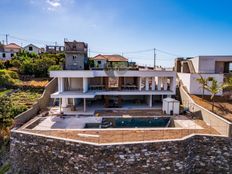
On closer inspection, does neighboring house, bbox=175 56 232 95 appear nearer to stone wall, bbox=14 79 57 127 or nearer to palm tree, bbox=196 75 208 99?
palm tree, bbox=196 75 208 99

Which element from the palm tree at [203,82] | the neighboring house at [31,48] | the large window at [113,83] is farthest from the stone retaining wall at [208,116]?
the neighboring house at [31,48]

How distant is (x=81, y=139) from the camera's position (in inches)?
589

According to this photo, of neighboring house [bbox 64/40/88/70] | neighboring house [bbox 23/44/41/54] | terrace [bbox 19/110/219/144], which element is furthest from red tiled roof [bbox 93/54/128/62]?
neighboring house [bbox 23/44/41/54]

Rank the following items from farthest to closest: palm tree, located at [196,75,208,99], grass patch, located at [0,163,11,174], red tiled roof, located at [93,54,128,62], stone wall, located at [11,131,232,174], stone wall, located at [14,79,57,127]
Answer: red tiled roof, located at [93,54,128,62]
palm tree, located at [196,75,208,99]
stone wall, located at [14,79,57,127]
grass patch, located at [0,163,11,174]
stone wall, located at [11,131,232,174]

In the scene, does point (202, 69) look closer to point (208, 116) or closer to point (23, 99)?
point (208, 116)

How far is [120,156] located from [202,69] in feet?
69.7

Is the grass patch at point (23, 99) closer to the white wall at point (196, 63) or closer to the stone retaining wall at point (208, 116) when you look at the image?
the stone retaining wall at point (208, 116)

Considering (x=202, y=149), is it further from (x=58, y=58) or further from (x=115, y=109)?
(x=58, y=58)

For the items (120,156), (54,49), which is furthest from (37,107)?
(54,49)

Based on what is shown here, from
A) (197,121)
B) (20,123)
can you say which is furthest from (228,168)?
(20,123)

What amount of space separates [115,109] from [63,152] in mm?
11261

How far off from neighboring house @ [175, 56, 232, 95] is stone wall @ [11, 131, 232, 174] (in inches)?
498

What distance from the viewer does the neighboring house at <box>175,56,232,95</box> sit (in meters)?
26.9

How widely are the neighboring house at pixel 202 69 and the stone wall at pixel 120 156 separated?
1264 centimetres
